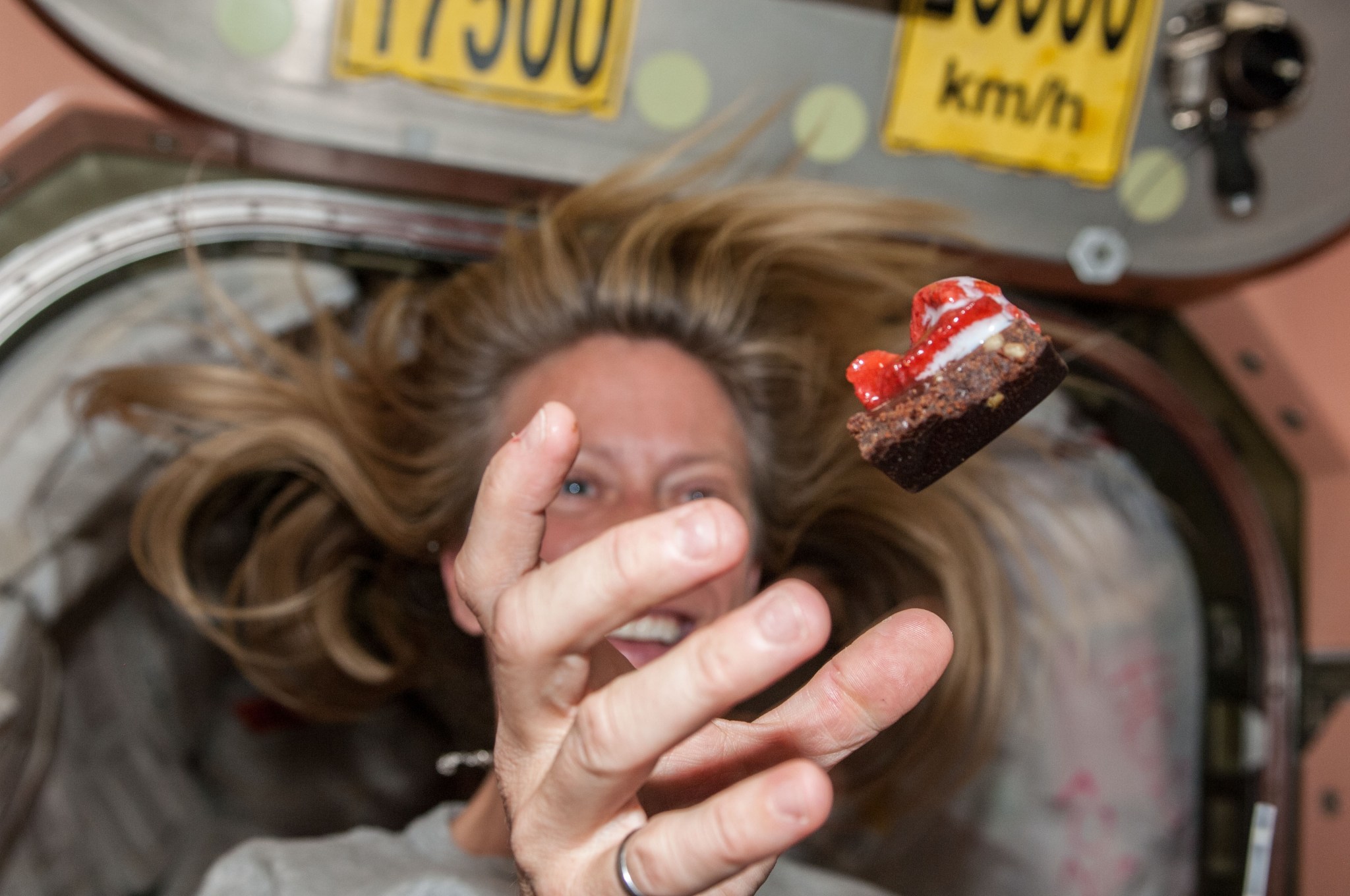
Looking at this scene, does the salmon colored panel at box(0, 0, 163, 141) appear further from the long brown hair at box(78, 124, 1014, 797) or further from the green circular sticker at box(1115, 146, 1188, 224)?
the green circular sticker at box(1115, 146, 1188, 224)

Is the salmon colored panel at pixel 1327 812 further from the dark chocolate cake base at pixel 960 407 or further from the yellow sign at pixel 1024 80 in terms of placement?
the dark chocolate cake base at pixel 960 407

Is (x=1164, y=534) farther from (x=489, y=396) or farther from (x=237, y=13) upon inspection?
(x=237, y=13)

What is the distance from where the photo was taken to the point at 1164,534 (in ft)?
3.62

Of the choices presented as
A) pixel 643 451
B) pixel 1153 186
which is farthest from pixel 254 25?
pixel 1153 186

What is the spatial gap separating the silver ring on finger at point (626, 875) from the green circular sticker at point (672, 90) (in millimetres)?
641

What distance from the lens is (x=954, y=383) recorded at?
14.6 inches

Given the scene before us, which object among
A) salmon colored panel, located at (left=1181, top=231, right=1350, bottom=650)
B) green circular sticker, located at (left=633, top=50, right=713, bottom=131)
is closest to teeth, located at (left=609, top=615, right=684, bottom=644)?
green circular sticker, located at (left=633, top=50, right=713, bottom=131)

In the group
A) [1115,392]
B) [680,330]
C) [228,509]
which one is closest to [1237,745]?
[1115,392]

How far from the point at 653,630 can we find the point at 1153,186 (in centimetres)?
61

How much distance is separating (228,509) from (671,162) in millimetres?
557

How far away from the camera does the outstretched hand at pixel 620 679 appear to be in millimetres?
320

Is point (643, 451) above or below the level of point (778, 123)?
below

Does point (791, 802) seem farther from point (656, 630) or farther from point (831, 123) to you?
point (831, 123)

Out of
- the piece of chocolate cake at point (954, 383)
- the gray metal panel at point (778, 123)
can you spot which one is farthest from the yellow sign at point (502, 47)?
the piece of chocolate cake at point (954, 383)
